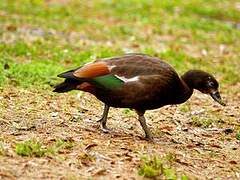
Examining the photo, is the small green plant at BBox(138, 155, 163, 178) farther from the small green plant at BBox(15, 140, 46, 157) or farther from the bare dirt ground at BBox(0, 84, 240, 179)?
the small green plant at BBox(15, 140, 46, 157)

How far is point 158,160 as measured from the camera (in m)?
6.23

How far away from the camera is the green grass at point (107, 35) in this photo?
11820 millimetres

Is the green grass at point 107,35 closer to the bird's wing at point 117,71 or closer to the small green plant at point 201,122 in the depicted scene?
the small green plant at point 201,122

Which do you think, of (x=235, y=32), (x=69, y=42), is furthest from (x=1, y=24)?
(x=235, y=32)

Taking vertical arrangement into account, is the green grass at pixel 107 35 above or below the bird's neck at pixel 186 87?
below

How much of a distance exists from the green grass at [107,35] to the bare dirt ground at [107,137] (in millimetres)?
1238

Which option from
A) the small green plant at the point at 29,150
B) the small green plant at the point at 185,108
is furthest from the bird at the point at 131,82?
the small green plant at the point at 185,108

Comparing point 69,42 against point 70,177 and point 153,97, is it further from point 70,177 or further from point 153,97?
point 70,177

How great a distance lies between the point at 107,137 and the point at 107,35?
7954 millimetres

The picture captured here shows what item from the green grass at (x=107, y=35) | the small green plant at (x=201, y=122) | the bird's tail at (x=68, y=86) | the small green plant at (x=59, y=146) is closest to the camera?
the small green plant at (x=59, y=146)

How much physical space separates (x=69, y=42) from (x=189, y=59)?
8.12ft

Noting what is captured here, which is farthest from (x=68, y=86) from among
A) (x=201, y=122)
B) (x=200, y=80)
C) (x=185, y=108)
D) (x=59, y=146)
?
(x=185, y=108)

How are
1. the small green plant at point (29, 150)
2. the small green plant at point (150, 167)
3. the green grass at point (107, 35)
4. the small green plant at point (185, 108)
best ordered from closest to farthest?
1. the small green plant at point (150, 167)
2. the small green plant at point (29, 150)
3. the small green plant at point (185, 108)
4. the green grass at point (107, 35)

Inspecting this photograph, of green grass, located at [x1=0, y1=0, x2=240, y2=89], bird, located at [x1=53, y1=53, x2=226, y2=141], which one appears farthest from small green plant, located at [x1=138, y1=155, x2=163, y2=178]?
green grass, located at [x1=0, y1=0, x2=240, y2=89]
